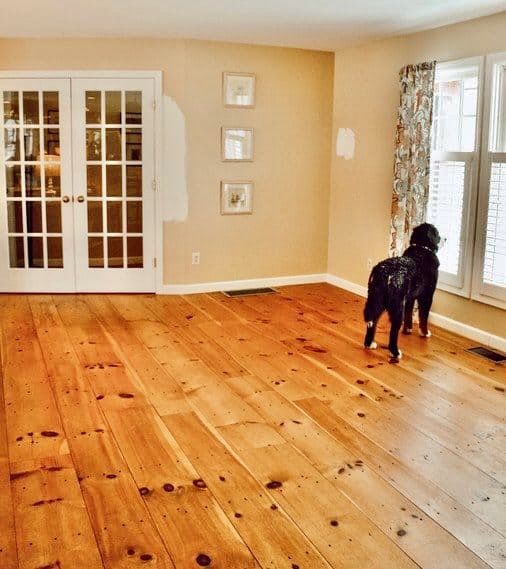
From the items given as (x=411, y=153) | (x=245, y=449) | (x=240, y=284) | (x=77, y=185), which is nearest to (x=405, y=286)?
(x=411, y=153)

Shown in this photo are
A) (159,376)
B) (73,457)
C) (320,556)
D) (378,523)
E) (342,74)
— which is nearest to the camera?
(320,556)

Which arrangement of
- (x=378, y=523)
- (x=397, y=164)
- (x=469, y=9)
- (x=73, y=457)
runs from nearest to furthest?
(x=378, y=523)
(x=73, y=457)
(x=469, y=9)
(x=397, y=164)

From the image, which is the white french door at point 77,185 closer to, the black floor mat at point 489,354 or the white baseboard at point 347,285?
the white baseboard at point 347,285

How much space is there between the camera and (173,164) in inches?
240

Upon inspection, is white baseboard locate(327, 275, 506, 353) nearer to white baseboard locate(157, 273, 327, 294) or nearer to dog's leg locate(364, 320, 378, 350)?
dog's leg locate(364, 320, 378, 350)

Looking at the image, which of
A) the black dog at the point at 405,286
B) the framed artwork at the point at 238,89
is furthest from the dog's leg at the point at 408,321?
the framed artwork at the point at 238,89

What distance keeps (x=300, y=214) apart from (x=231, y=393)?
3.24 m

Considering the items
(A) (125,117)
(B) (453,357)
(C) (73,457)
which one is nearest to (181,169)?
(A) (125,117)

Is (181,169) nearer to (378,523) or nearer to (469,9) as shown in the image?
(469,9)

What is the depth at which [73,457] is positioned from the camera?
301cm

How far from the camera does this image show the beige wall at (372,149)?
4945 millimetres

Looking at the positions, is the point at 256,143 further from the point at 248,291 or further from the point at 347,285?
the point at 347,285

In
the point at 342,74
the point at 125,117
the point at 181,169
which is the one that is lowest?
the point at 181,169

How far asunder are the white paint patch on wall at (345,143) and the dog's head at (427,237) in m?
1.80
